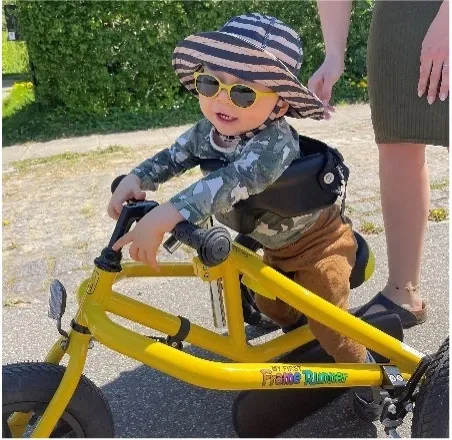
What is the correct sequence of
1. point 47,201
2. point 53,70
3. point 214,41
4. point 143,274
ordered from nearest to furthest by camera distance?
1. point 214,41
2. point 143,274
3. point 47,201
4. point 53,70

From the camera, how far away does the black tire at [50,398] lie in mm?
1425

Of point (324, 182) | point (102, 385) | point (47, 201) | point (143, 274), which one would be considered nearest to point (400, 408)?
point (324, 182)

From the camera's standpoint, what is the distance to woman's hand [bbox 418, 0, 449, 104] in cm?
177

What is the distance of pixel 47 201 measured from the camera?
4.11 metres

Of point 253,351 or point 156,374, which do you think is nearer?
point 253,351

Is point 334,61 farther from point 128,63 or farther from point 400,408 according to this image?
point 128,63

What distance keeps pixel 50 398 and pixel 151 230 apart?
449mm

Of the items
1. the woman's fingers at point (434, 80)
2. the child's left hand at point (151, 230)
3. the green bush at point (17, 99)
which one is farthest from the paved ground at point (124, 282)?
the green bush at point (17, 99)

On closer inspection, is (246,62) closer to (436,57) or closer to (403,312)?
(436,57)

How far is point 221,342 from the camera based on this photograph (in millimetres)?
1664

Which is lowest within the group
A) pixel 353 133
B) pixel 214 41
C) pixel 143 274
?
pixel 353 133

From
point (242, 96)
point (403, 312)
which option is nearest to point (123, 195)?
point (242, 96)

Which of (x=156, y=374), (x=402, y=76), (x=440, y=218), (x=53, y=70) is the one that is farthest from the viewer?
(x=53, y=70)

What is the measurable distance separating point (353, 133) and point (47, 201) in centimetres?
276
